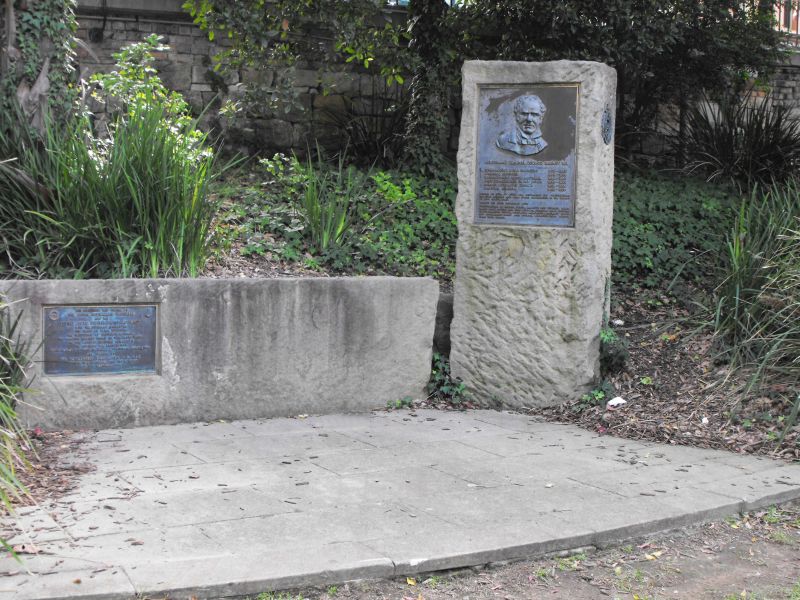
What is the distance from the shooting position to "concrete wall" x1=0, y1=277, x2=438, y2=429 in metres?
5.70

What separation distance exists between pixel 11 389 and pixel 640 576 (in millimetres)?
3495

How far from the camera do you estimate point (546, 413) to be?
21.5ft

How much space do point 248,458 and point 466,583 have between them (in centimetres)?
187

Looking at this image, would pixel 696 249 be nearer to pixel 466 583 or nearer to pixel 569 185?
pixel 569 185

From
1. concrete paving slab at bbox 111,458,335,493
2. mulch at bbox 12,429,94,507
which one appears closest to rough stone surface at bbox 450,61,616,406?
concrete paving slab at bbox 111,458,335,493

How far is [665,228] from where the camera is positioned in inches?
358

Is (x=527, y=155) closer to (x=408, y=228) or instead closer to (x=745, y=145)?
(x=408, y=228)

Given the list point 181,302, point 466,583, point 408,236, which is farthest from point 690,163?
point 466,583

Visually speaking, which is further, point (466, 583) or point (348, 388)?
point (348, 388)

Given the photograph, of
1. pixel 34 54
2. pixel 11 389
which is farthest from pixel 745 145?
pixel 11 389

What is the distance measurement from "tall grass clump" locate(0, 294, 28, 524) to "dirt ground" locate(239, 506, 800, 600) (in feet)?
5.70

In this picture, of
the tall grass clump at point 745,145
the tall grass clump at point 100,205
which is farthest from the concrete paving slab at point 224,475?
the tall grass clump at point 745,145

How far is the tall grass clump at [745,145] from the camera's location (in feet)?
34.1

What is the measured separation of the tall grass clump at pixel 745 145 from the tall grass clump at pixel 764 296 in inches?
110
